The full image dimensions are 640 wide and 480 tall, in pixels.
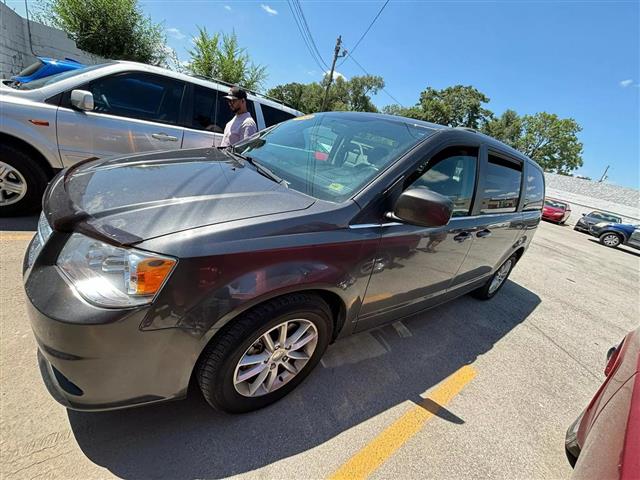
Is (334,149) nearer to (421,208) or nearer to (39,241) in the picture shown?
(421,208)

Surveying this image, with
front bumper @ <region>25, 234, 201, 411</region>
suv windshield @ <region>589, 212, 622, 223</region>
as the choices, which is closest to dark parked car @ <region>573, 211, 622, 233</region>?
suv windshield @ <region>589, 212, 622, 223</region>

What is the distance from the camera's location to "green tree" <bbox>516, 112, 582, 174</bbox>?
45.4 meters

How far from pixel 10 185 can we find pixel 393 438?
4.30 metres

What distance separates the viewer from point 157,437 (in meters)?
1.63

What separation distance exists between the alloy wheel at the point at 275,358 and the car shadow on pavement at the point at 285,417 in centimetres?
20

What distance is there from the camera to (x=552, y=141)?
46.2 meters

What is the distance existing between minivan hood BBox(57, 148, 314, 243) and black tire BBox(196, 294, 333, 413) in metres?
0.48

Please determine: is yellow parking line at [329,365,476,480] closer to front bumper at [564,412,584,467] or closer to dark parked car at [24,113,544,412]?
dark parked car at [24,113,544,412]

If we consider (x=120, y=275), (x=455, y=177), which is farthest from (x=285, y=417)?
(x=455, y=177)

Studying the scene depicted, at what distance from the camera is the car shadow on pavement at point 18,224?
3.22 m

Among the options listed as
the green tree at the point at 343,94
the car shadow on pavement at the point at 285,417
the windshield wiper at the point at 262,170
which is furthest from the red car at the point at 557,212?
the green tree at the point at 343,94

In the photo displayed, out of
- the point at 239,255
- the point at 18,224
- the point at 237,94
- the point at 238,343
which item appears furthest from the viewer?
the point at 237,94

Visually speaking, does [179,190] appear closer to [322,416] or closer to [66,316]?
[66,316]

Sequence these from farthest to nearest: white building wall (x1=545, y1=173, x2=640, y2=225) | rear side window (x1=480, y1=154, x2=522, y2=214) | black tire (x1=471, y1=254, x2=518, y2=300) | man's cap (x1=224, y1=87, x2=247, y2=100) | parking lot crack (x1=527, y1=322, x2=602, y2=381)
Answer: white building wall (x1=545, y1=173, x2=640, y2=225) < man's cap (x1=224, y1=87, x2=247, y2=100) < black tire (x1=471, y1=254, x2=518, y2=300) < parking lot crack (x1=527, y1=322, x2=602, y2=381) < rear side window (x1=480, y1=154, x2=522, y2=214)
